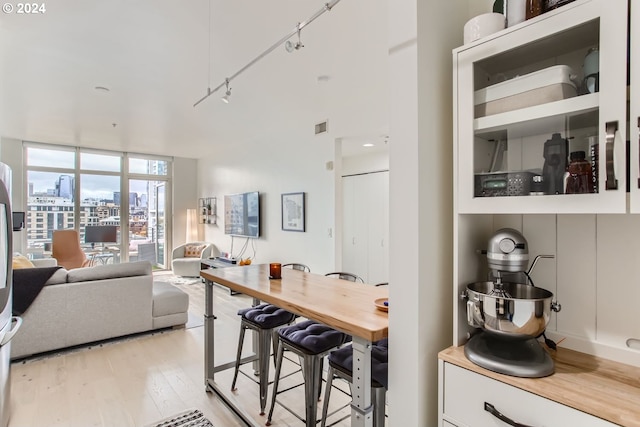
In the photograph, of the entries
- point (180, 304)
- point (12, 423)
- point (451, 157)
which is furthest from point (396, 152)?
point (180, 304)

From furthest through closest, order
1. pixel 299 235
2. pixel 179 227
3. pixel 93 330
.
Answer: pixel 179 227, pixel 299 235, pixel 93 330

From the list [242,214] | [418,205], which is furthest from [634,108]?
[242,214]

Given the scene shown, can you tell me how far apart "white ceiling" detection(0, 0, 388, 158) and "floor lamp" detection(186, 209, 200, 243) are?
3037mm

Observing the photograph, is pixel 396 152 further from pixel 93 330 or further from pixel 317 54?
pixel 93 330

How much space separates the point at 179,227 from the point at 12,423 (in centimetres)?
644

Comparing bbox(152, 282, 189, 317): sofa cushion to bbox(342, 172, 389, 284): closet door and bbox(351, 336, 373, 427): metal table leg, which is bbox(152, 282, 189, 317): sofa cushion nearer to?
bbox(342, 172, 389, 284): closet door

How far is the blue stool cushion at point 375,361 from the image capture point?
143cm

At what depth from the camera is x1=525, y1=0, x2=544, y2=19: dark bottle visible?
3.32 ft

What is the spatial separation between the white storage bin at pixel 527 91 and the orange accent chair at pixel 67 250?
24.2 feet

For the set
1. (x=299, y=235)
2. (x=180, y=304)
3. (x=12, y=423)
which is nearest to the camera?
(x=12, y=423)

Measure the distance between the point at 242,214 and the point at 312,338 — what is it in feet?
16.4

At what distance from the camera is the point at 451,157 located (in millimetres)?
1306

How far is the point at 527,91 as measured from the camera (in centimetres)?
106

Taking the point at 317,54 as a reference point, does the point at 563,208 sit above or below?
below
